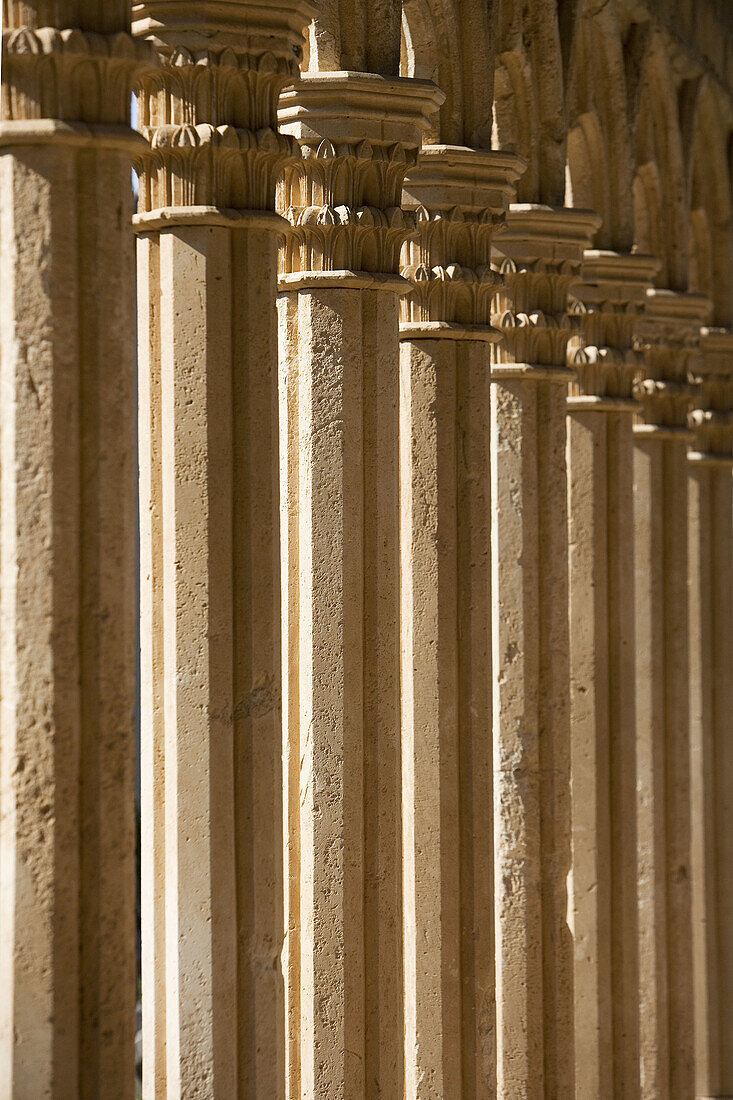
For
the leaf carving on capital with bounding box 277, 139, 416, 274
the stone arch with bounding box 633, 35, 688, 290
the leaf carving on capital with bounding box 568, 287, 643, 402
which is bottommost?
the leaf carving on capital with bounding box 277, 139, 416, 274

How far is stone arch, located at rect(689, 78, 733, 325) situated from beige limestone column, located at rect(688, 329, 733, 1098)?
31 centimetres

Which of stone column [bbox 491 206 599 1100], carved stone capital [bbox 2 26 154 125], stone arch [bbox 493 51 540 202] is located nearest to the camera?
carved stone capital [bbox 2 26 154 125]

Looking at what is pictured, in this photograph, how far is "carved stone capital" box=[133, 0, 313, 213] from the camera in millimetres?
3992

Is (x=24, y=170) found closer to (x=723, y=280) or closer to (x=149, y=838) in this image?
(x=149, y=838)

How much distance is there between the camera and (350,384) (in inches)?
186

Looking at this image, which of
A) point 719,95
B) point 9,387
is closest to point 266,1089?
point 9,387

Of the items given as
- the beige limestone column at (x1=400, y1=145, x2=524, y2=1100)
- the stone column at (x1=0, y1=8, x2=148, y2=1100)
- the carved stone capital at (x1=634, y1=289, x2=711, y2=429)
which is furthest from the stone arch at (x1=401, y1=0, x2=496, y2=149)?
A: the carved stone capital at (x1=634, y1=289, x2=711, y2=429)

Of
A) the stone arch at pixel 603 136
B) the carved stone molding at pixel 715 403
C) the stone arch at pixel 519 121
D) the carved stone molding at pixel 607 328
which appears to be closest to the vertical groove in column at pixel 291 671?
the stone arch at pixel 519 121

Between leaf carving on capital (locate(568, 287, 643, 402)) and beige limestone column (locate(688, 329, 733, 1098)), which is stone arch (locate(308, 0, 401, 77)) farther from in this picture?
beige limestone column (locate(688, 329, 733, 1098))

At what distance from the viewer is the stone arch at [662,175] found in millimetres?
8078

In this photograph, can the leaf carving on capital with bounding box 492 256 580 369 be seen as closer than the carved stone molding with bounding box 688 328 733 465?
Yes

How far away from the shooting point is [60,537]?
335 centimetres

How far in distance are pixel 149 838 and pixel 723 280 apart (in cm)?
643

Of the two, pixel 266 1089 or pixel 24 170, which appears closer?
pixel 24 170
